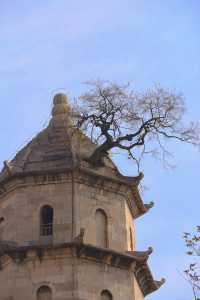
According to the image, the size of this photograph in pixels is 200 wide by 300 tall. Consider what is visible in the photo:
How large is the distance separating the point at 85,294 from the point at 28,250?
2564 mm

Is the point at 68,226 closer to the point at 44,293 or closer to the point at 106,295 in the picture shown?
the point at 44,293

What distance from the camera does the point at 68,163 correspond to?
27828mm

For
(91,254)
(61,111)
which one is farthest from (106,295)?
(61,111)

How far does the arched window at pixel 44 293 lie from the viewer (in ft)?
82.2

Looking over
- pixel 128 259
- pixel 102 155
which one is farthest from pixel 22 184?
pixel 128 259

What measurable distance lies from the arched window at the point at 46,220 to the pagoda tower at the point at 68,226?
0.12ft

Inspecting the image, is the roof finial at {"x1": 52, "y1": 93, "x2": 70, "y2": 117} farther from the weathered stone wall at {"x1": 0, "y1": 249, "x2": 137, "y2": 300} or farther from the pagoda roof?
the weathered stone wall at {"x1": 0, "y1": 249, "x2": 137, "y2": 300}

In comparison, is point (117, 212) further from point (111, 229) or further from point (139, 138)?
point (139, 138)

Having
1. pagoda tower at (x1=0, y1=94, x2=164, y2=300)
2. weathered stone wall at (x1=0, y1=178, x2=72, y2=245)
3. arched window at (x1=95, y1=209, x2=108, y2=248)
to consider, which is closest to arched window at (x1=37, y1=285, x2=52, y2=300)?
pagoda tower at (x1=0, y1=94, x2=164, y2=300)

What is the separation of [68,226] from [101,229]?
1472 millimetres

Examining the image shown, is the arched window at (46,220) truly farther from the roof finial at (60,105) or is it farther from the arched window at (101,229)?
the roof finial at (60,105)

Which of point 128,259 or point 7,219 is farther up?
point 7,219

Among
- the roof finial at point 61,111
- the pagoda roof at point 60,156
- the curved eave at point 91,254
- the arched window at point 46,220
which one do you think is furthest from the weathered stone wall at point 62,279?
the roof finial at point 61,111

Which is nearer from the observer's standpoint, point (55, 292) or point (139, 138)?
point (55, 292)
